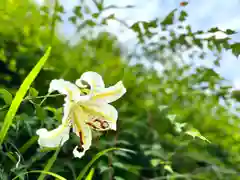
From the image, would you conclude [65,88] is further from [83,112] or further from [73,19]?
[73,19]

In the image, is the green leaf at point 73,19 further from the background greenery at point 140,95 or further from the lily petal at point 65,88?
the lily petal at point 65,88

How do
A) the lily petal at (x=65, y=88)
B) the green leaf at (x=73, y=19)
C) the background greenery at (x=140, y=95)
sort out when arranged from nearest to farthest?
the lily petal at (x=65, y=88) → the background greenery at (x=140, y=95) → the green leaf at (x=73, y=19)

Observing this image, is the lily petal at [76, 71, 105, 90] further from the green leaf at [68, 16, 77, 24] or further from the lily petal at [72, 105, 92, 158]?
the green leaf at [68, 16, 77, 24]

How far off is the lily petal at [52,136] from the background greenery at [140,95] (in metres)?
0.16

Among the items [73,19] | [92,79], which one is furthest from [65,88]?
[73,19]

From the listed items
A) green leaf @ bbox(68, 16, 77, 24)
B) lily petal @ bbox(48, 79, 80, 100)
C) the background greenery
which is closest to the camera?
lily petal @ bbox(48, 79, 80, 100)

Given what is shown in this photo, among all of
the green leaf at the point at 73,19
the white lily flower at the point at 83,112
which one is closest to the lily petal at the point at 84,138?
the white lily flower at the point at 83,112

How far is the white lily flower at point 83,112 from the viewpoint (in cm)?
63

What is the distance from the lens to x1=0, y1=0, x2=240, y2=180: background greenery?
3.04 feet

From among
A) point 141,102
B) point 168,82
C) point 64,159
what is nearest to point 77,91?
point 64,159

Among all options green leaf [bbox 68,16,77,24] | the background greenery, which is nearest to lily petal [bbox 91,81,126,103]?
the background greenery

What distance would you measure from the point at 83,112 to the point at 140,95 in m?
0.64

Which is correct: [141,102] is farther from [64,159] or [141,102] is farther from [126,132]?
[64,159]

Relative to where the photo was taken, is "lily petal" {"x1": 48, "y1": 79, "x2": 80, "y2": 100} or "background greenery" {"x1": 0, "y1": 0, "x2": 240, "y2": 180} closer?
"lily petal" {"x1": 48, "y1": 79, "x2": 80, "y2": 100}
